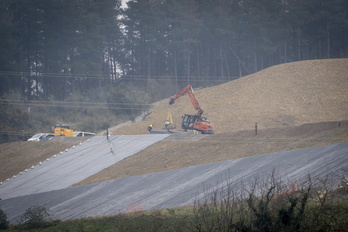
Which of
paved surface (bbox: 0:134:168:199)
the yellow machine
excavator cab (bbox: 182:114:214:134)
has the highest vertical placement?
excavator cab (bbox: 182:114:214:134)

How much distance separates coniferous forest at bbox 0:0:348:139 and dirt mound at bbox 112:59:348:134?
54.2 ft

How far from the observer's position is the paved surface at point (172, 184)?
25.2 meters

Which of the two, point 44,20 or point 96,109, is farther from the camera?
point 44,20

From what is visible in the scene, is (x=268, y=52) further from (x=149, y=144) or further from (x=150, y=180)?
(x=150, y=180)

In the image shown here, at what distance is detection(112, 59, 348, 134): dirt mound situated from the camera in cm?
5406

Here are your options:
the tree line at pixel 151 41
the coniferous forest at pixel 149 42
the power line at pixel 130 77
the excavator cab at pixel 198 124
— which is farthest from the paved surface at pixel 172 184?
the power line at pixel 130 77

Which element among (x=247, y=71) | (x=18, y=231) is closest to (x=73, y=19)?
(x=247, y=71)

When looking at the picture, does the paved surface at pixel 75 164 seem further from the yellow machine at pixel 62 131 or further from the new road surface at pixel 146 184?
the yellow machine at pixel 62 131

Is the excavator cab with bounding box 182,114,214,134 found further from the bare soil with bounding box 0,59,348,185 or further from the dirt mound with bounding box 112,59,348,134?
the dirt mound with bounding box 112,59,348,134

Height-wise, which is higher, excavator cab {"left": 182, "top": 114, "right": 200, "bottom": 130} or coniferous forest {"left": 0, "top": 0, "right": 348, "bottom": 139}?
coniferous forest {"left": 0, "top": 0, "right": 348, "bottom": 139}

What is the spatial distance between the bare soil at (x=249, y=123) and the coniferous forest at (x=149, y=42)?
1868 cm

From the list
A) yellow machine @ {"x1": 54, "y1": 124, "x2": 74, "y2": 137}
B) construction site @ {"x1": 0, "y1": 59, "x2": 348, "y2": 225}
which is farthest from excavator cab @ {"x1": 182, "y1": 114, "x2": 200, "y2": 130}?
yellow machine @ {"x1": 54, "y1": 124, "x2": 74, "y2": 137}

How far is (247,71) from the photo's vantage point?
98.2 metres

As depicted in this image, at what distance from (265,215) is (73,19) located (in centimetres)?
7735
